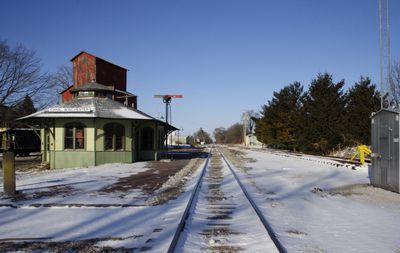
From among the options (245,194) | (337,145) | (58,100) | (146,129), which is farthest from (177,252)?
(58,100)

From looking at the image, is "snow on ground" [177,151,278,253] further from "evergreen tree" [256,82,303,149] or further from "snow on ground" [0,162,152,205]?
"evergreen tree" [256,82,303,149]

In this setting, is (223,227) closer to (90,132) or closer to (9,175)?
(9,175)

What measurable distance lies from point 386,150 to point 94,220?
10.0 meters

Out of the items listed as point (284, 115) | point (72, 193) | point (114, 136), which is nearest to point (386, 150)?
point (72, 193)


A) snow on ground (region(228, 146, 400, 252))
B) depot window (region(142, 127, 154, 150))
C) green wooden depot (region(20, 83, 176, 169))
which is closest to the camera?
snow on ground (region(228, 146, 400, 252))

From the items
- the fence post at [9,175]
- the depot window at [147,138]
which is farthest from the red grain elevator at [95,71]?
the fence post at [9,175]

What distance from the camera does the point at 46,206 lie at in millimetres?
10828

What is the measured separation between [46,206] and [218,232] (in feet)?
17.0

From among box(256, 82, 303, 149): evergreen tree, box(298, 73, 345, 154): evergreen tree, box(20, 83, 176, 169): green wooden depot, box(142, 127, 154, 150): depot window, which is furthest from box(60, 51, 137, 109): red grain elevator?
box(256, 82, 303, 149): evergreen tree

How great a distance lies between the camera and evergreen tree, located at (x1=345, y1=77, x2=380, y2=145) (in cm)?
3516

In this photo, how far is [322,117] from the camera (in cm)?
4094

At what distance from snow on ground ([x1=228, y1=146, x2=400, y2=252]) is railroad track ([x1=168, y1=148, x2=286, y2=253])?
1.00 feet

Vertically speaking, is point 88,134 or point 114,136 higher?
point 88,134

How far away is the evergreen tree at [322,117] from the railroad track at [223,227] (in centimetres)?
2919
